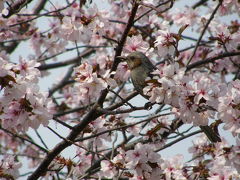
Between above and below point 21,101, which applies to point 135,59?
above

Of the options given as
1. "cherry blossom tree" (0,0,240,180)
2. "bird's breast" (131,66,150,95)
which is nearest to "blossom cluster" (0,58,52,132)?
"cherry blossom tree" (0,0,240,180)

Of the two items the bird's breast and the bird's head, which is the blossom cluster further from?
the bird's breast

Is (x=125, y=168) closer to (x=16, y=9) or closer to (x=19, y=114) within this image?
(x=19, y=114)

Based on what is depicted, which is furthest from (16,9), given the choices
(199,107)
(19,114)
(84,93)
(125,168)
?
(199,107)

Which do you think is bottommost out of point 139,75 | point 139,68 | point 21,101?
point 21,101

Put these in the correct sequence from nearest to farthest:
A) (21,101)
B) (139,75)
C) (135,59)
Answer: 1. (21,101)
2. (135,59)
3. (139,75)

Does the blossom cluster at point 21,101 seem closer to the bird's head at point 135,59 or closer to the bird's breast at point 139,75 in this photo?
the bird's head at point 135,59

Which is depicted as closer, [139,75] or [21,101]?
[21,101]

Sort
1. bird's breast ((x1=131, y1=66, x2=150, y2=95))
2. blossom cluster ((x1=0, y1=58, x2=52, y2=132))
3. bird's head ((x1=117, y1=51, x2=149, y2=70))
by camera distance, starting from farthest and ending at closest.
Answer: bird's breast ((x1=131, y1=66, x2=150, y2=95)) → bird's head ((x1=117, y1=51, x2=149, y2=70)) → blossom cluster ((x1=0, y1=58, x2=52, y2=132))

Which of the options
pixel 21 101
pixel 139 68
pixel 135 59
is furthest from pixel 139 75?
pixel 21 101

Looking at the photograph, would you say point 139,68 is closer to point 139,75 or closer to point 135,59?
point 139,75

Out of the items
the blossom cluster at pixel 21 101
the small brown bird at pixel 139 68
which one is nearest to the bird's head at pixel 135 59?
the small brown bird at pixel 139 68

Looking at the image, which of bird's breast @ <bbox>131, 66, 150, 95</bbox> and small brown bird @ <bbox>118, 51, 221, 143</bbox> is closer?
small brown bird @ <bbox>118, 51, 221, 143</bbox>

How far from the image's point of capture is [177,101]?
10.0 ft
